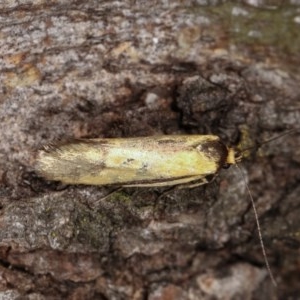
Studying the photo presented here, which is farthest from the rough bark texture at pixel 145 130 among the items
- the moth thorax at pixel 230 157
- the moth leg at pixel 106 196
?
the moth thorax at pixel 230 157

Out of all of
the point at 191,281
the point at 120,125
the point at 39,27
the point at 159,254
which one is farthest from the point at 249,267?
the point at 39,27

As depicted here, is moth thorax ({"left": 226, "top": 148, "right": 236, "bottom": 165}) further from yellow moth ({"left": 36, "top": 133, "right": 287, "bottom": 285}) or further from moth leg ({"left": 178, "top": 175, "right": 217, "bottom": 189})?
moth leg ({"left": 178, "top": 175, "right": 217, "bottom": 189})

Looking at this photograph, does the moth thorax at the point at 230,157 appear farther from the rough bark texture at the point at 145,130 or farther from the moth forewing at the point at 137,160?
the rough bark texture at the point at 145,130

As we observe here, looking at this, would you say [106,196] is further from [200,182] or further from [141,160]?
[200,182]

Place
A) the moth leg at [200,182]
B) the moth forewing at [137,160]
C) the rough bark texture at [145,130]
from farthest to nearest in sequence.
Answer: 1. the moth leg at [200,182]
2. the moth forewing at [137,160]
3. the rough bark texture at [145,130]

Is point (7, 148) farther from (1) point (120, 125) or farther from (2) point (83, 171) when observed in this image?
(1) point (120, 125)

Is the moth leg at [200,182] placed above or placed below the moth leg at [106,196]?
below

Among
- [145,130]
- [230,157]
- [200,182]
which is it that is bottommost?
[200,182]

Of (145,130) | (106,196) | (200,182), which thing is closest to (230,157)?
(200,182)
